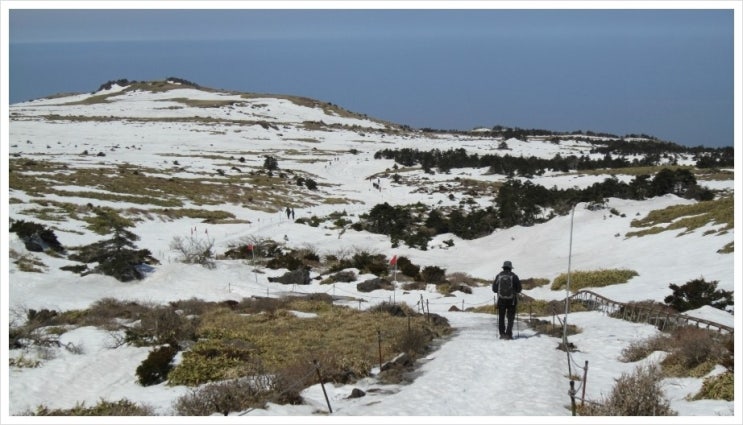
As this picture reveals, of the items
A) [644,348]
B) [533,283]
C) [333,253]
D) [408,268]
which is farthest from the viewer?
[333,253]

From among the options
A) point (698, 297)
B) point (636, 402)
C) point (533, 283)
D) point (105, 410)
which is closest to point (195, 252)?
point (533, 283)

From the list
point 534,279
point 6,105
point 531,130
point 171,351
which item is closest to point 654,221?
point 534,279

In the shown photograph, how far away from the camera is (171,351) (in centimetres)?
1412

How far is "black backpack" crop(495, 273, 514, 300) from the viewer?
46.2ft

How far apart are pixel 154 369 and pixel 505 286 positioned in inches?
320

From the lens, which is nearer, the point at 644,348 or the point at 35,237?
the point at 644,348

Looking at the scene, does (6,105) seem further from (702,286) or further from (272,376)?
(702,286)

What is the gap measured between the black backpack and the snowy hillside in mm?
1156

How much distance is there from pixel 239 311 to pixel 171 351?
6894 mm

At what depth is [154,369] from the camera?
1298cm

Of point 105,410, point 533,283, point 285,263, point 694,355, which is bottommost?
point 285,263

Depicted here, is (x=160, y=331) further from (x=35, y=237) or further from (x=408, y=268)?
(x=408, y=268)

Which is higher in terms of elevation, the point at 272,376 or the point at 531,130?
the point at 531,130

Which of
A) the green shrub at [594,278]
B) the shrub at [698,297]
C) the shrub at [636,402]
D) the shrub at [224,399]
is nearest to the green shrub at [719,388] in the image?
the shrub at [636,402]
